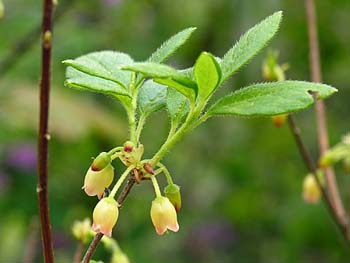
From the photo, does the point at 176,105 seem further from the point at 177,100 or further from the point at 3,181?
the point at 3,181

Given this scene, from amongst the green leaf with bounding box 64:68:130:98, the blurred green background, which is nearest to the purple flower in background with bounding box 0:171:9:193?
the blurred green background

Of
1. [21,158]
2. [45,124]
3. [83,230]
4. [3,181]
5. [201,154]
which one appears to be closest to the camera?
[45,124]

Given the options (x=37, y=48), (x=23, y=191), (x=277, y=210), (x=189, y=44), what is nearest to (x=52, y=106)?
(x=37, y=48)

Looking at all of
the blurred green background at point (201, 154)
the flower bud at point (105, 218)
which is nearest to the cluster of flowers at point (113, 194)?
the flower bud at point (105, 218)

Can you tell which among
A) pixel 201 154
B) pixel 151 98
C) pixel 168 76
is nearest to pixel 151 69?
pixel 168 76

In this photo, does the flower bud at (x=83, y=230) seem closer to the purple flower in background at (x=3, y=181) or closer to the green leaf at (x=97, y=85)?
the green leaf at (x=97, y=85)

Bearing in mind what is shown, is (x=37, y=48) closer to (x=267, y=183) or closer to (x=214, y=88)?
(x=267, y=183)
